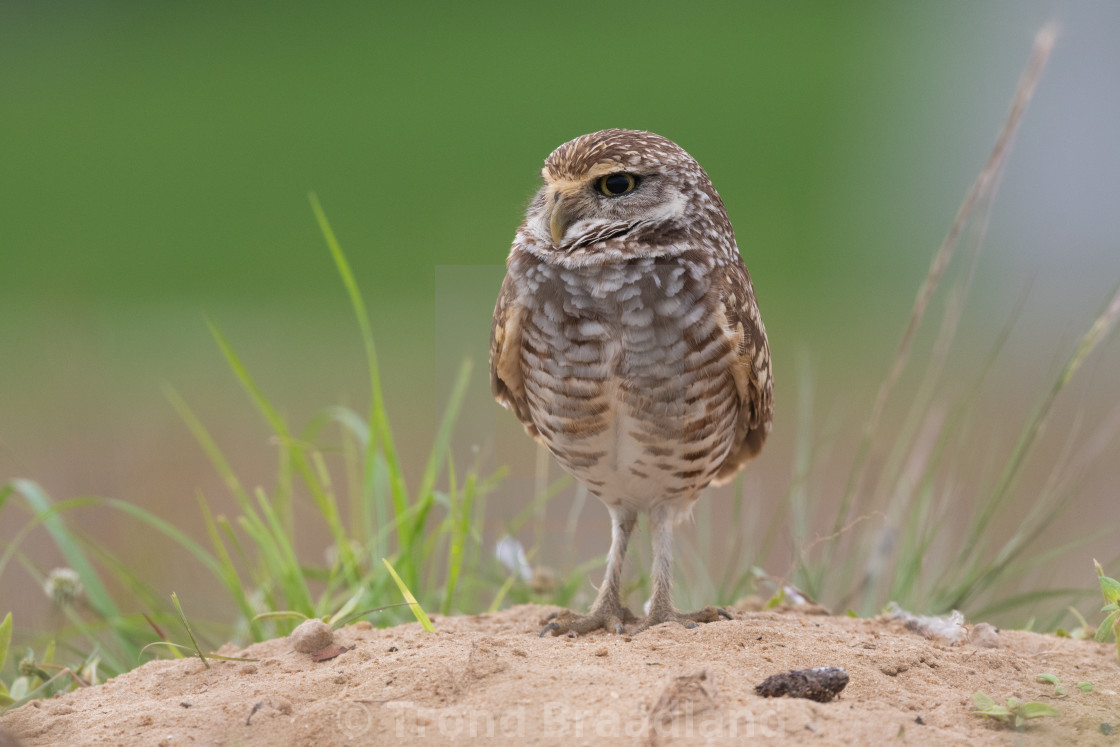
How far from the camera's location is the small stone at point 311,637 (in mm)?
2506

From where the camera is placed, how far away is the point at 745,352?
9.36 feet

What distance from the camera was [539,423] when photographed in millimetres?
2986

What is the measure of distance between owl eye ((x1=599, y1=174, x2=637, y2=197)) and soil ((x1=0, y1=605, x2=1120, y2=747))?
3.99ft

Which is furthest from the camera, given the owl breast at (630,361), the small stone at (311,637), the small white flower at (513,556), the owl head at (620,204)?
the small white flower at (513,556)

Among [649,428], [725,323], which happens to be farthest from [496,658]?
[725,323]

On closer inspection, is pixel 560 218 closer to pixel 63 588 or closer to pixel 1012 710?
pixel 1012 710

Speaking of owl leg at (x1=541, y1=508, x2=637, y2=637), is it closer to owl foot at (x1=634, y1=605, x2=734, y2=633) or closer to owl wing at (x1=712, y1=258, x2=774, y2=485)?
owl foot at (x1=634, y1=605, x2=734, y2=633)

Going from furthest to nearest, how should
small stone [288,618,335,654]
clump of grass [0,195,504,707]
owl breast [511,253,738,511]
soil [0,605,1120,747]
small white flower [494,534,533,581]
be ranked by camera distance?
small white flower [494,534,533,581] → clump of grass [0,195,504,707] → owl breast [511,253,738,511] → small stone [288,618,335,654] → soil [0,605,1120,747]

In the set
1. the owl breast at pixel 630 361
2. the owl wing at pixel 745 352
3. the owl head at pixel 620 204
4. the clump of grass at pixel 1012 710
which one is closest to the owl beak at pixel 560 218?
the owl head at pixel 620 204

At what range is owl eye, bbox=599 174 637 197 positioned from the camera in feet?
9.40

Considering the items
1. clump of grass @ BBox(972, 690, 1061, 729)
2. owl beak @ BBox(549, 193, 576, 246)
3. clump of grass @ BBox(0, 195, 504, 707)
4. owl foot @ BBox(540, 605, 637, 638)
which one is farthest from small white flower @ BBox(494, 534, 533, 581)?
clump of grass @ BBox(972, 690, 1061, 729)

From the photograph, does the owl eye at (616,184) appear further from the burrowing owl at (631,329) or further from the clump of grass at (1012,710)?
the clump of grass at (1012,710)

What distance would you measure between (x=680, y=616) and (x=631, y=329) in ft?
2.87

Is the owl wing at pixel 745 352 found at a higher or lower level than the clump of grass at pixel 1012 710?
higher
